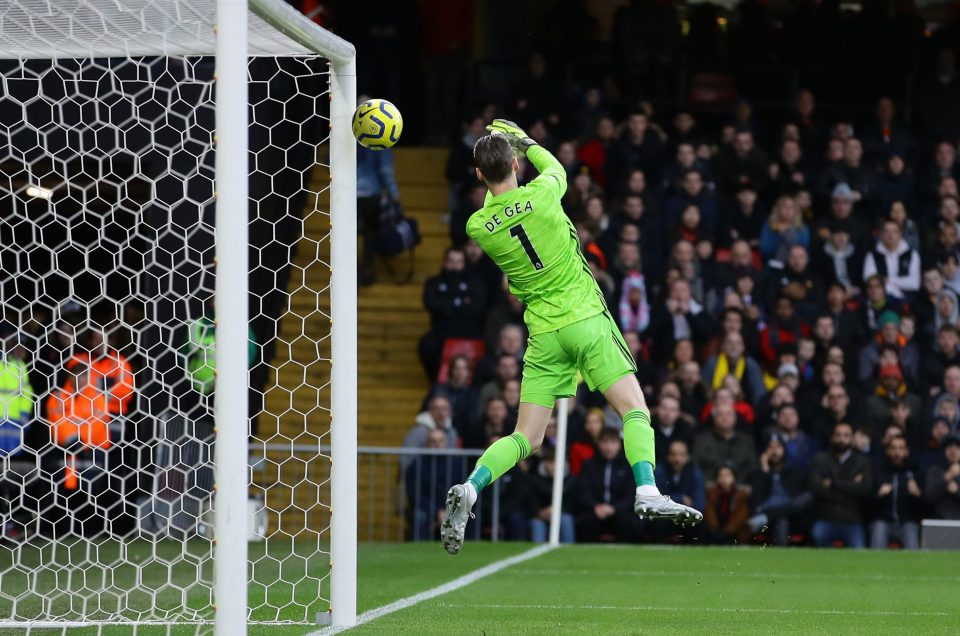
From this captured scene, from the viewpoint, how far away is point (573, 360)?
23.4 ft

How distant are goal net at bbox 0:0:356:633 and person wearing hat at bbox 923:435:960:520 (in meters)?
5.22

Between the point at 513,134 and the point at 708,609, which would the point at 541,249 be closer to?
the point at 513,134

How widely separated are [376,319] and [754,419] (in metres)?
4.58

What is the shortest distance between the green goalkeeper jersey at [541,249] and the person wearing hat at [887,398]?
6546 millimetres

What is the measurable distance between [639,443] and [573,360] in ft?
1.73

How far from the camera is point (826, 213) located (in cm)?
1519

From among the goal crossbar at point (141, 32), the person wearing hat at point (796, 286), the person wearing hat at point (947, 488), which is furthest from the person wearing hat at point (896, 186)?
the goal crossbar at point (141, 32)

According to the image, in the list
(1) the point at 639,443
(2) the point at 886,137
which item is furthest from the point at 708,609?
(2) the point at 886,137

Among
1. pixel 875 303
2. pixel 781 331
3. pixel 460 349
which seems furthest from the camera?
pixel 460 349

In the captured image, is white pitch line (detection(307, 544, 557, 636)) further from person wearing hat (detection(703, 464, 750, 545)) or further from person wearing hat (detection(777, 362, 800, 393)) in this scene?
person wearing hat (detection(777, 362, 800, 393))

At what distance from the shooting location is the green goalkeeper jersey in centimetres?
697

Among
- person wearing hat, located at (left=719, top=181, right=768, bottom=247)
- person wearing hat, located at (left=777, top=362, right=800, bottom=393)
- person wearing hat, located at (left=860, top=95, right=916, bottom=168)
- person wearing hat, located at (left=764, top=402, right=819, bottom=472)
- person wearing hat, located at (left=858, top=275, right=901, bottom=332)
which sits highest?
person wearing hat, located at (left=860, top=95, right=916, bottom=168)

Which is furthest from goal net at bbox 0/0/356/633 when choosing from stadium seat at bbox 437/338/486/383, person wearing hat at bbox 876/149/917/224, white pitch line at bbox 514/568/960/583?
person wearing hat at bbox 876/149/917/224

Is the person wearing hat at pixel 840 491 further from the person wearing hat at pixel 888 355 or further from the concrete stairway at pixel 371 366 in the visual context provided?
the concrete stairway at pixel 371 366
